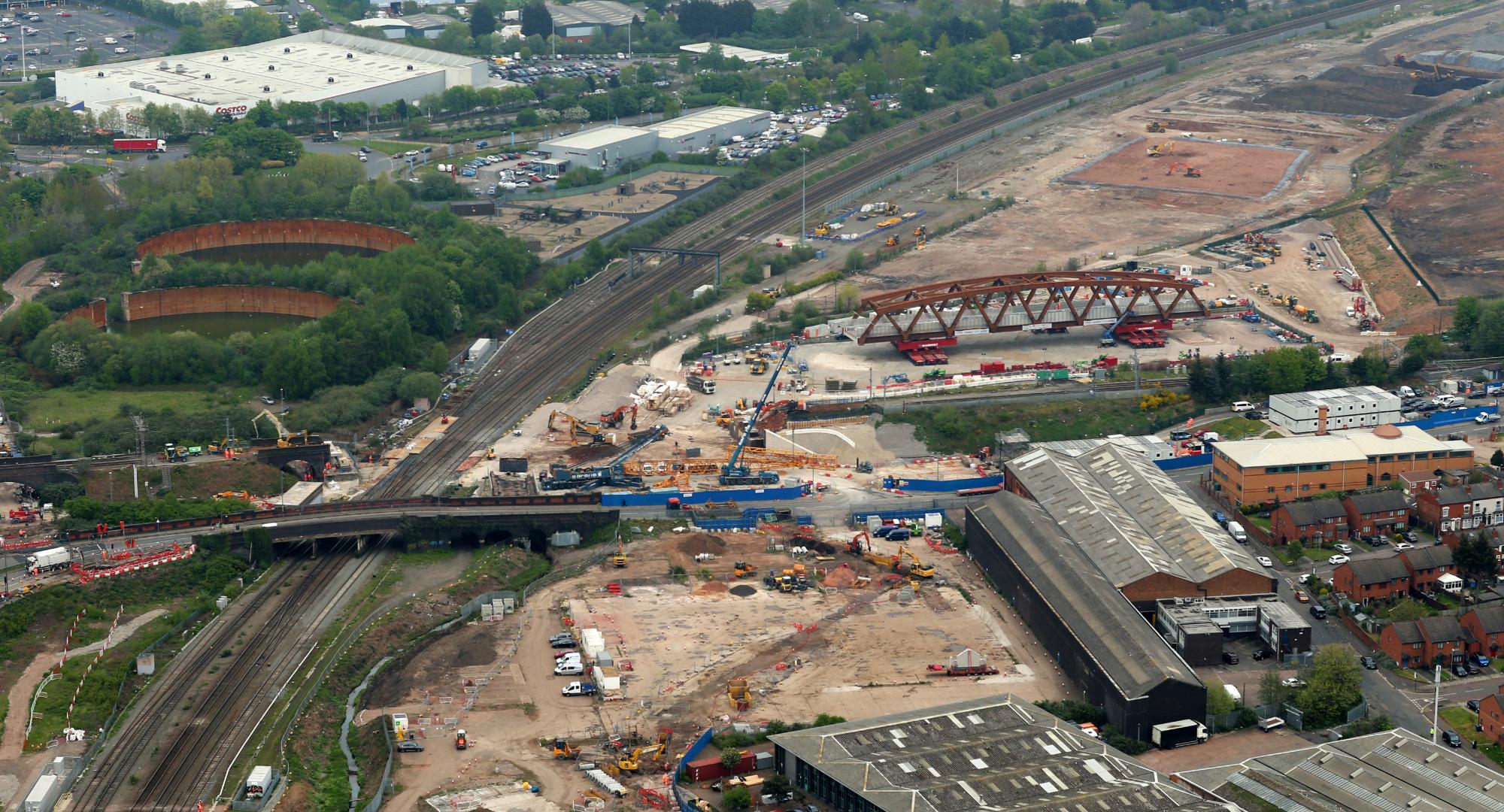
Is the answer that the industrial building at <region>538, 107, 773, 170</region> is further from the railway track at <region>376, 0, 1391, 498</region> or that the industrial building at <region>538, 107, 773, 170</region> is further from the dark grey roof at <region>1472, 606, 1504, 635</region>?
the dark grey roof at <region>1472, 606, 1504, 635</region>

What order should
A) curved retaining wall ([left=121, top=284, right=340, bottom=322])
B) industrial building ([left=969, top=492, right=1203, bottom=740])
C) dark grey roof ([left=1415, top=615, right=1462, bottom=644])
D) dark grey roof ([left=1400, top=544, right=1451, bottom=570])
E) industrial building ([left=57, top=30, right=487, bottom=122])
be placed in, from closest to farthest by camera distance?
1. industrial building ([left=969, top=492, right=1203, bottom=740])
2. dark grey roof ([left=1415, top=615, right=1462, bottom=644])
3. dark grey roof ([left=1400, top=544, right=1451, bottom=570])
4. curved retaining wall ([left=121, top=284, right=340, bottom=322])
5. industrial building ([left=57, top=30, right=487, bottom=122])

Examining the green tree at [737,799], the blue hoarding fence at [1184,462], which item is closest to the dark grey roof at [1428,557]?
the blue hoarding fence at [1184,462]

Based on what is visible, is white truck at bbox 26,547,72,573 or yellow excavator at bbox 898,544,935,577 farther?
yellow excavator at bbox 898,544,935,577

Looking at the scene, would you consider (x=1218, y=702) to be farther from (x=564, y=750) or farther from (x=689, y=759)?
(x=564, y=750)

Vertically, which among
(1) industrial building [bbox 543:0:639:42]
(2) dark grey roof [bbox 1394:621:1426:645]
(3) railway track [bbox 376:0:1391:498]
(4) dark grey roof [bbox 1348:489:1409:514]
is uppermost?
(1) industrial building [bbox 543:0:639:42]

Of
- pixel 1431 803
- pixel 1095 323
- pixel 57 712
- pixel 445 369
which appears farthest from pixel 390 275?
pixel 1431 803

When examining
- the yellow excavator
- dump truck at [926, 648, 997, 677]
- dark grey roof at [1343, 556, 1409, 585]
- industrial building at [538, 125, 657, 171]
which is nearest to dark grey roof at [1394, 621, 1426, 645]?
dark grey roof at [1343, 556, 1409, 585]
